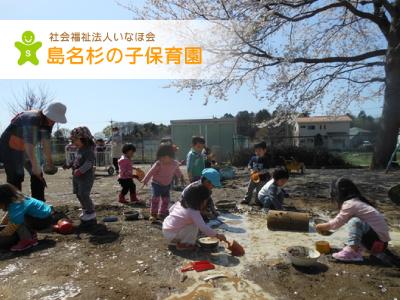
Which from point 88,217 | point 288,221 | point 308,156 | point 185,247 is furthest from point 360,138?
point 185,247

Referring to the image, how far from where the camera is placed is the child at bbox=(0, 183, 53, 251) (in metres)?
4.37

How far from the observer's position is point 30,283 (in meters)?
3.50

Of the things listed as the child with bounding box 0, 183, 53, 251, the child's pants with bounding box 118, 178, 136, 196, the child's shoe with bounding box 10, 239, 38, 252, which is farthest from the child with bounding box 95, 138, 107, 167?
the child's shoe with bounding box 10, 239, 38, 252

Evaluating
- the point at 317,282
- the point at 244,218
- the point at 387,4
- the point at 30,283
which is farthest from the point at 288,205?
the point at 387,4

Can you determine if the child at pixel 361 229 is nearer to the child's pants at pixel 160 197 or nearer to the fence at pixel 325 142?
the child's pants at pixel 160 197

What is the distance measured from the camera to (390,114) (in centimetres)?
1407

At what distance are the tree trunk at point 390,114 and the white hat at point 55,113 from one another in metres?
12.1

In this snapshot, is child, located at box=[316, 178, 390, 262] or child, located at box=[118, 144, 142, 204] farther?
child, located at box=[118, 144, 142, 204]

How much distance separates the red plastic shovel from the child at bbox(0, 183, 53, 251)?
1970 mm

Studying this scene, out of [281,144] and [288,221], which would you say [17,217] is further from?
[281,144]

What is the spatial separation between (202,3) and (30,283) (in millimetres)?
12356

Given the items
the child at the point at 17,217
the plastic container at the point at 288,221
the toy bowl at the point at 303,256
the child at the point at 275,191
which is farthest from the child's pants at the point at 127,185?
the toy bowl at the point at 303,256

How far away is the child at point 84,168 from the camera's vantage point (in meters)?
5.29

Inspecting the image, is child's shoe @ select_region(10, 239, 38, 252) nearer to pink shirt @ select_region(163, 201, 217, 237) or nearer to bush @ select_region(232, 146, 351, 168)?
pink shirt @ select_region(163, 201, 217, 237)
